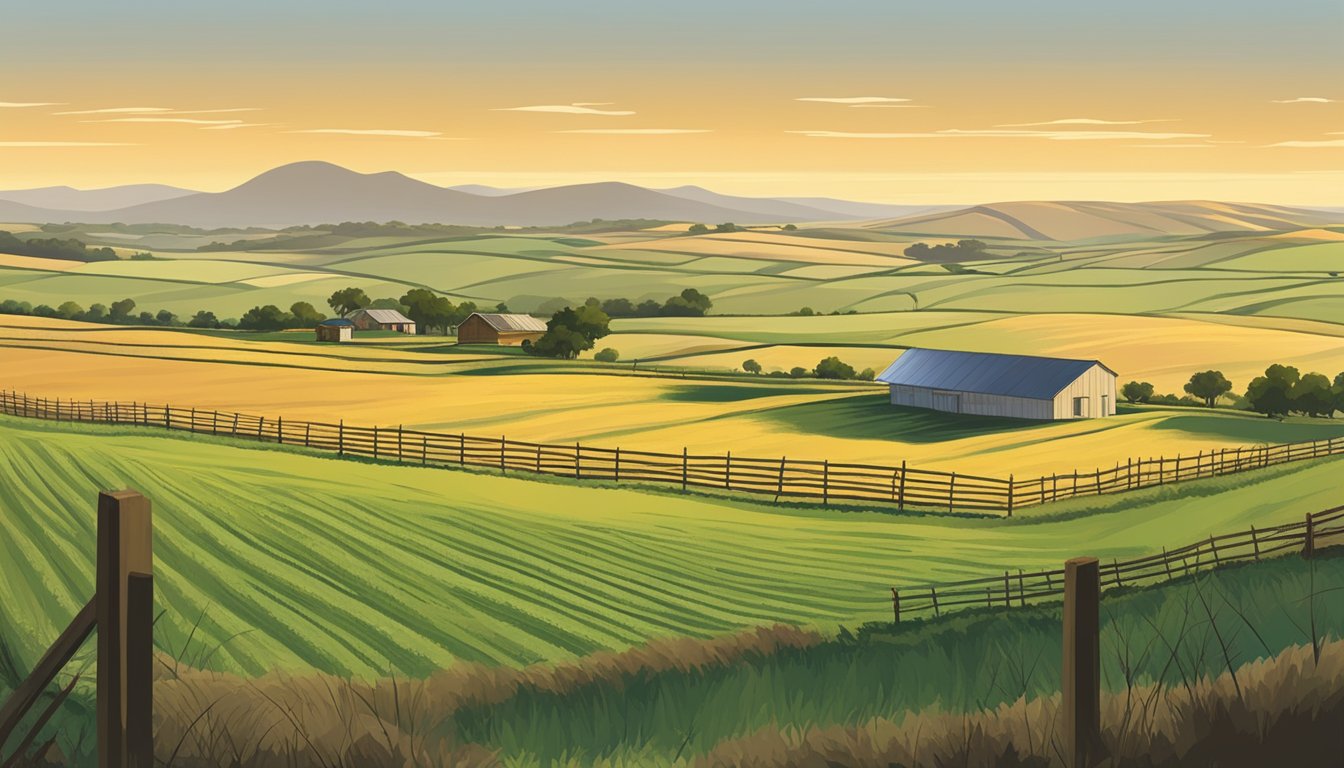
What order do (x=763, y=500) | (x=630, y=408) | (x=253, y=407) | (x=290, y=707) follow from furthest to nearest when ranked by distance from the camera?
(x=630, y=408), (x=253, y=407), (x=763, y=500), (x=290, y=707)

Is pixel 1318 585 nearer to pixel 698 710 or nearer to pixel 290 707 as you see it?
pixel 698 710

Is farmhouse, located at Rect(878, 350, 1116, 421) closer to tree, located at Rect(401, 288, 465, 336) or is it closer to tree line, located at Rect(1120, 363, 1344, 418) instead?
tree line, located at Rect(1120, 363, 1344, 418)

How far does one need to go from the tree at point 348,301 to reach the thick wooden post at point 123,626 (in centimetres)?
6943

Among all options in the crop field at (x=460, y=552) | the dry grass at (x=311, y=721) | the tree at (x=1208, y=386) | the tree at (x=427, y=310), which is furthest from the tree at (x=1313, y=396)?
the tree at (x=427, y=310)

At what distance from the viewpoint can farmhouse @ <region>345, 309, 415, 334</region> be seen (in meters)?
74.6

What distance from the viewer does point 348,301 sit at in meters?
75.7

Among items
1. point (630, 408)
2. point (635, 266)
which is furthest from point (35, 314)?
point (635, 266)

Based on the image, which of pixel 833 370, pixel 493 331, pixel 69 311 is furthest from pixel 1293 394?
pixel 69 311

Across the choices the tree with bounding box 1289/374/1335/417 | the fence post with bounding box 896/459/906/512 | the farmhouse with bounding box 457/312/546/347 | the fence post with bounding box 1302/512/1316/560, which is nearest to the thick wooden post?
the fence post with bounding box 1302/512/1316/560

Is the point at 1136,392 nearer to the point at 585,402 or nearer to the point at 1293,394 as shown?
the point at 1293,394

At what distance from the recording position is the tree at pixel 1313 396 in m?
46.3

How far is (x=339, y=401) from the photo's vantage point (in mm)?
45062

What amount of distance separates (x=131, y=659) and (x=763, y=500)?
2379 centimetres

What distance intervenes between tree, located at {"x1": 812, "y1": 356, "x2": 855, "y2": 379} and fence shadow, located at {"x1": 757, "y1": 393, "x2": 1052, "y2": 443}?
26.7ft
